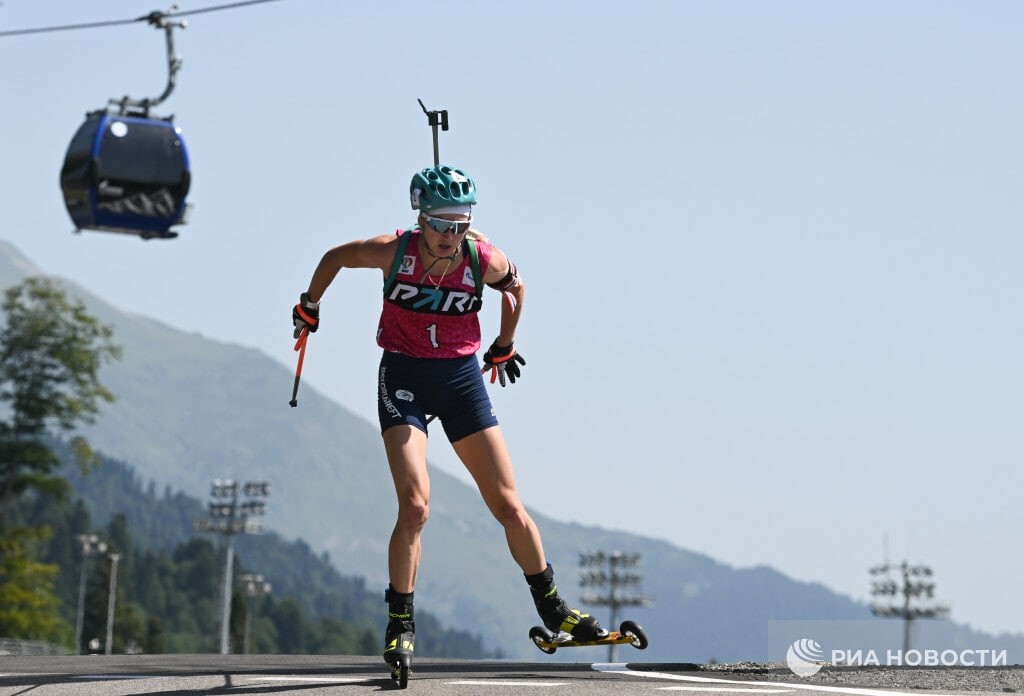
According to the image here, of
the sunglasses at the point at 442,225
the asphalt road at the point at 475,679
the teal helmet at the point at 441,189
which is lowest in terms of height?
the asphalt road at the point at 475,679

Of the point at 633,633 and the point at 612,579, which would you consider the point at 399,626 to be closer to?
the point at 633,633

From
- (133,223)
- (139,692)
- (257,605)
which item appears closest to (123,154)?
(133,223)

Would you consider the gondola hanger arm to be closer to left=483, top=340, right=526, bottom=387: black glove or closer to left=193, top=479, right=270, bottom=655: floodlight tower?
left=483, top=340, right=526, bottom=387: black glove

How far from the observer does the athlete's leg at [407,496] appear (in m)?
9.74

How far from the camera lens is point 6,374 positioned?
59.1 metres

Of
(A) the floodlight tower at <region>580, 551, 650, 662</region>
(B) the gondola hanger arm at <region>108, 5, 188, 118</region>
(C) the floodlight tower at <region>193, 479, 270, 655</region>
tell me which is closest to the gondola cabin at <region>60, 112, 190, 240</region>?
(B) the gondola hanger arm at <region>108, 5, 188, 118</region>

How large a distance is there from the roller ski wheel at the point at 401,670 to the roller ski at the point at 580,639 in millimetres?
1069

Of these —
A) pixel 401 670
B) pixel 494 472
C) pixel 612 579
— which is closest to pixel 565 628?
pixel 494 472

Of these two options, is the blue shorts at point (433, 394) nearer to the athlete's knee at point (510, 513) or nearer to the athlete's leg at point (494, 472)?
the athlete's leg at point (494, 472)

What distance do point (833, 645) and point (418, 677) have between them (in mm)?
2643

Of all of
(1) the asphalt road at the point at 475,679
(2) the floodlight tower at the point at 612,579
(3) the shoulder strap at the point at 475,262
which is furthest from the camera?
(2) the floodlight tower at the point at 612,579

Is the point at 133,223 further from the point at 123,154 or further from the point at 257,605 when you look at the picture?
the point at 257,605

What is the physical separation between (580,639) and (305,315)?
8.11 ft

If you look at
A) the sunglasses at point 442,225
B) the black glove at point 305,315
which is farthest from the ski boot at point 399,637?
the sunglasses at point 442,225
